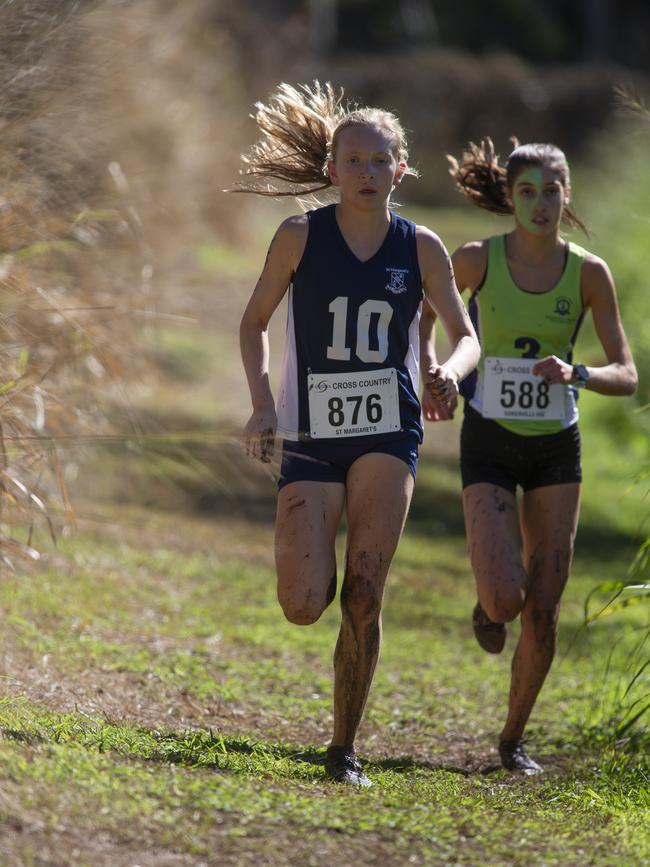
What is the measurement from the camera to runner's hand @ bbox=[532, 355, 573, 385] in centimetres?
522

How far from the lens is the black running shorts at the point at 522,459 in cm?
561

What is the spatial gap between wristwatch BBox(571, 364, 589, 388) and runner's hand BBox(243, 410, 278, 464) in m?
1.27

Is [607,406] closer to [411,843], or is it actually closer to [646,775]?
[646,775]

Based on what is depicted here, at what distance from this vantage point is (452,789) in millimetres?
4891

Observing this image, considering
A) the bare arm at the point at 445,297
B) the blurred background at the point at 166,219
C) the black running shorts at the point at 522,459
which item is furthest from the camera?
the blurred background at the point at 166,219

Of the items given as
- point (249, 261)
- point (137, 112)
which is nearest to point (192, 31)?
point (249, 261)

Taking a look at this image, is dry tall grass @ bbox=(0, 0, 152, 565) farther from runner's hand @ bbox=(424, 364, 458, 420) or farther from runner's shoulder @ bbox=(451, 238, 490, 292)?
runner's shoulder @ bbox=(451, 238, 490, 292)

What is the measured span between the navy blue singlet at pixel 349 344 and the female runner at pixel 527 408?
1.87 ft

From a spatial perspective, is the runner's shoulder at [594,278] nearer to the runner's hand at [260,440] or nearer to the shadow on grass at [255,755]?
the runner's hand at [260,440]

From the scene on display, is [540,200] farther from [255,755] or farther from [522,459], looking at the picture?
[255,755]

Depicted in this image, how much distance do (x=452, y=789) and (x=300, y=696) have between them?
5.34 feet

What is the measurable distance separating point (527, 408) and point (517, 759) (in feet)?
4.29

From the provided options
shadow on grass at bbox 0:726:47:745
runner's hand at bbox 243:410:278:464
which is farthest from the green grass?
runner's hand at bbox 243:410:278:464

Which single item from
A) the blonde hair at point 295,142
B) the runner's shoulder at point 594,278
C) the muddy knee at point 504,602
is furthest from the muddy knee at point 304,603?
the runner's shoulder at point 594,278
